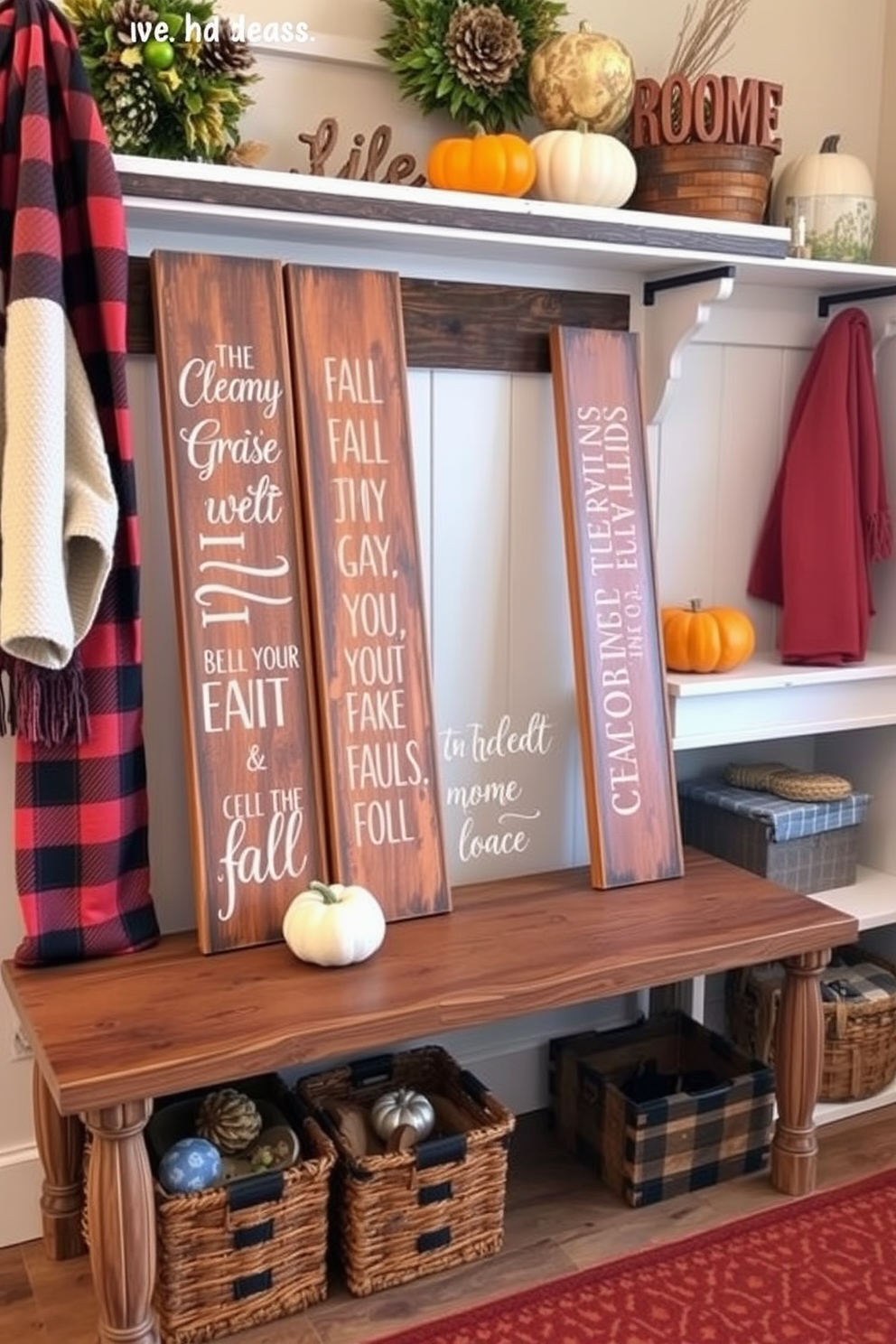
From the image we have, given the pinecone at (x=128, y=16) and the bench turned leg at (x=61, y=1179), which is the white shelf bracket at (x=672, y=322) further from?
the bench turned leg at (x=61, y=1179)

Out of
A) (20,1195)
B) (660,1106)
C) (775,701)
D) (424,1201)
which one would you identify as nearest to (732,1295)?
(660,1106)

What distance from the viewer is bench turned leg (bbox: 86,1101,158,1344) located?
1.63m

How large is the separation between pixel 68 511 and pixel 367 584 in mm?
516

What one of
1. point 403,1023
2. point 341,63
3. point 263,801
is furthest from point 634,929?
point 341,63

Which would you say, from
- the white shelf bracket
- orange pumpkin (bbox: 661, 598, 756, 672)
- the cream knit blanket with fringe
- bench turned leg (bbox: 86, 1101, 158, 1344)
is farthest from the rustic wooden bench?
the white shelf bracket

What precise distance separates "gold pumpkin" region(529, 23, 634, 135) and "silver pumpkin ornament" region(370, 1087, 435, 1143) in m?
1.62

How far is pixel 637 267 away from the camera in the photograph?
91.2 inches

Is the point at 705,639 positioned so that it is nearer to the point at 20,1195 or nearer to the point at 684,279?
the point at 684,279

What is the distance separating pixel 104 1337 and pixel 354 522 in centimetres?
122

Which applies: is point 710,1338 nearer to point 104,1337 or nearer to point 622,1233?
point 622,1233

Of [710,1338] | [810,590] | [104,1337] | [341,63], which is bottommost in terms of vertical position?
[710,1338]

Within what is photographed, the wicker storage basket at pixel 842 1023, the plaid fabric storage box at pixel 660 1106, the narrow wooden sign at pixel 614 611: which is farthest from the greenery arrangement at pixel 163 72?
the wicker storage basket at pixel 842 1023

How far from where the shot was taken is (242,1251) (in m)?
1.86

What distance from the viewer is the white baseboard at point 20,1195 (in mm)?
2090
